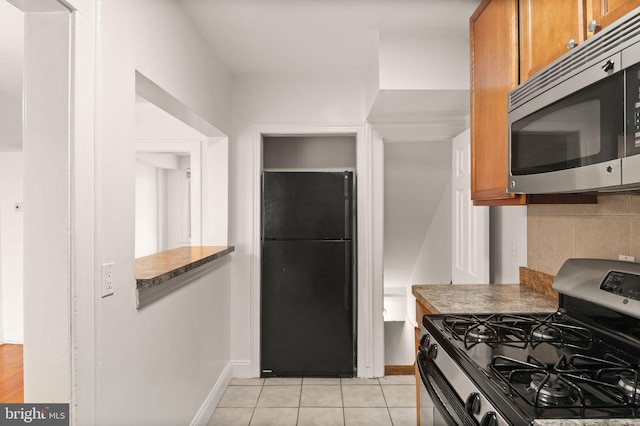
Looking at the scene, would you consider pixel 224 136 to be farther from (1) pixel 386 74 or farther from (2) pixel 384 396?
(2) pixel 384 396

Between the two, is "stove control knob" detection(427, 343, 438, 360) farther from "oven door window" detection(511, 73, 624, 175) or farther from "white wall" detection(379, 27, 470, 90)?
"white wall" detection(379, 27, 470, 90)

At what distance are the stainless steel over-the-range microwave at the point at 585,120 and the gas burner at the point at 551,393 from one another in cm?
50

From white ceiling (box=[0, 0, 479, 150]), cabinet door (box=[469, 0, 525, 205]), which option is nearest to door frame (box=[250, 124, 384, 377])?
white ceiling (box=[0, 0, 479, 150])

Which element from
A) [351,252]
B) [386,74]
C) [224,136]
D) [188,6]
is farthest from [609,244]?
[224,136]

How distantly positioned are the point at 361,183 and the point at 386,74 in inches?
41.4

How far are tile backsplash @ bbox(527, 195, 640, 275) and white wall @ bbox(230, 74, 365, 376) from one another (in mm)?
1689

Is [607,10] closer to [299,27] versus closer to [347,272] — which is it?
[299,27]

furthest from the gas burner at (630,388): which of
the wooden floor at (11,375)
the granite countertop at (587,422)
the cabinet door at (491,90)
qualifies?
the wooden floor at (11,375)

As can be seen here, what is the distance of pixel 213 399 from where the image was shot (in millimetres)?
2809

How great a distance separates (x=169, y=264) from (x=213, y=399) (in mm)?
1177

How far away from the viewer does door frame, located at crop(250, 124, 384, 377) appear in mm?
3350

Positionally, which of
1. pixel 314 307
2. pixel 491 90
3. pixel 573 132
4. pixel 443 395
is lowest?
pixel 314 307

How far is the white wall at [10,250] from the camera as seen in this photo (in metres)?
4.50

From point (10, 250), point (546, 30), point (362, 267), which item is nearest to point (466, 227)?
point (362, 267)
